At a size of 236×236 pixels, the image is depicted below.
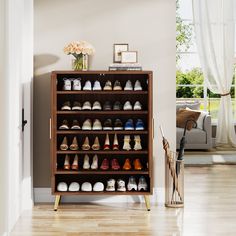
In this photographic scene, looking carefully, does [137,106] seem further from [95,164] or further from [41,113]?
[41,113]

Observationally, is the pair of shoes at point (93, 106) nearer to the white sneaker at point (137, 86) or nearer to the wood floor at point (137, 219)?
the white sneaker at point (137, 86)

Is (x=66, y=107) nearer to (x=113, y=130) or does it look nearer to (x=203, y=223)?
(x=113, y=130)

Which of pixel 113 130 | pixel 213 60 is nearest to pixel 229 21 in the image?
pixel 213 60

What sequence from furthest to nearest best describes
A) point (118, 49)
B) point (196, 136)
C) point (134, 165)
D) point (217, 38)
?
point (217, 38), point (196, 136), point (118, 49), point (134, 165)

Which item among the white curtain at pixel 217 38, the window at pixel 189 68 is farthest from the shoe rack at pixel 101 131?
the window at pixel 189 68

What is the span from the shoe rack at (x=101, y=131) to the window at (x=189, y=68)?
15.4ft

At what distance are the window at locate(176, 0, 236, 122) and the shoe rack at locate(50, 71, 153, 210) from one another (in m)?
4.71

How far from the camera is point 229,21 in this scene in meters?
9.33

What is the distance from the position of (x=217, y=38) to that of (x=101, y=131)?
4.54 metres

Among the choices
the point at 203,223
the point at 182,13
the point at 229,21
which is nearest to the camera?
the point at 203,223

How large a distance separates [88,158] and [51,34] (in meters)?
1.28

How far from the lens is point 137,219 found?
5023mm

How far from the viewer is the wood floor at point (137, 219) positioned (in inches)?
181

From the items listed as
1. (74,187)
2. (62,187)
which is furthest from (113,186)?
(62,187)
